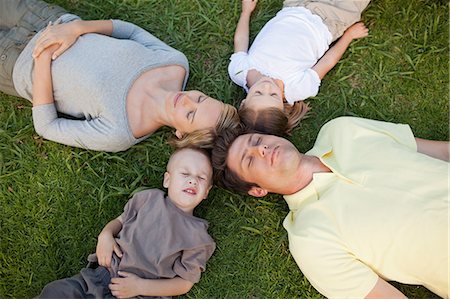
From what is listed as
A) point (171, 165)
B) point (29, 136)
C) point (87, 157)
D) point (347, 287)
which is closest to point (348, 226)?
point (347, 287)

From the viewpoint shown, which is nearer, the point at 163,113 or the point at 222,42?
the point at 163,113

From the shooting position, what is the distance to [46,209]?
3982 millimetres

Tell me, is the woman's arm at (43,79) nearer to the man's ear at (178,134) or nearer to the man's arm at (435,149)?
the man's ear at (178,134)

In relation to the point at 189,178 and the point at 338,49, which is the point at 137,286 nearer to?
the point at 189,178

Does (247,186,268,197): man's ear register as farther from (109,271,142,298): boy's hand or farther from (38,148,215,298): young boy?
(109,271,142,298): boy's hand

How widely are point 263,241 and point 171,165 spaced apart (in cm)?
96

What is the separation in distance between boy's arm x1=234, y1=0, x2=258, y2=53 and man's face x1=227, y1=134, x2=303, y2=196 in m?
1.13

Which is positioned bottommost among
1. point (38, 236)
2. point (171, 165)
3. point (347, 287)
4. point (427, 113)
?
point (38, 236)

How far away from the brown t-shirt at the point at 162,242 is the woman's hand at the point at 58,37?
142 cm

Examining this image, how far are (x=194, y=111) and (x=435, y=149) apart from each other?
180 cm

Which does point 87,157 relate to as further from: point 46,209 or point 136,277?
point 136,277

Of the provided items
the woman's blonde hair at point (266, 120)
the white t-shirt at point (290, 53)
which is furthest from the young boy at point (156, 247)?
the white t-shirt at point (290, 53)

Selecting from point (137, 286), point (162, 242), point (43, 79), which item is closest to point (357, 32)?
point (162, 242)

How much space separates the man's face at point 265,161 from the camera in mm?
3295
